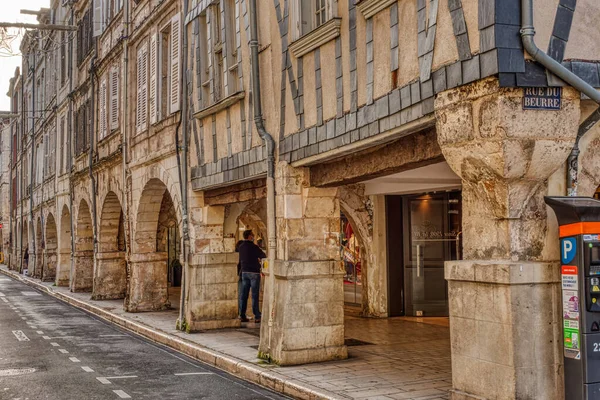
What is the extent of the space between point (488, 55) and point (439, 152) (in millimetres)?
1497

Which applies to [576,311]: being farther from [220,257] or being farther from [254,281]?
[254,281]

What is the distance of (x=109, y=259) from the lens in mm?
21781

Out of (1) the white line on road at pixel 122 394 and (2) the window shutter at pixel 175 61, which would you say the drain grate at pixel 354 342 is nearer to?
(1) the white line on road at pixel 122 394

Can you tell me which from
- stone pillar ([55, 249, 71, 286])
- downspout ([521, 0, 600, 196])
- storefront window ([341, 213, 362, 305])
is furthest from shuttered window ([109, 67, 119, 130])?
downspout ([521, 0, 600, 196])

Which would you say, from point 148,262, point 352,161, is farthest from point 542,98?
point 148,262

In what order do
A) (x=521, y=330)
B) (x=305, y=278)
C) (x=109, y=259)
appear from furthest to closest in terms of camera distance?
(x=109, y=259) < (x=305, y=278) < (x=521, y=330)

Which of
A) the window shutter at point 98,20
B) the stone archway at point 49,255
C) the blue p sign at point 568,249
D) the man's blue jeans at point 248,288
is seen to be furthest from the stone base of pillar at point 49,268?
the blue p sign at point 568,249

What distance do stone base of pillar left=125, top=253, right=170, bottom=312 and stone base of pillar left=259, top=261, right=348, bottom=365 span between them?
314 inches

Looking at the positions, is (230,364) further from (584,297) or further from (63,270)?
(63,270)

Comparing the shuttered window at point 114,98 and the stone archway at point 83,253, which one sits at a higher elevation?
the shuttered window at point 114,98

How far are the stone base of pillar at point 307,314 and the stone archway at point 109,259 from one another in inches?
488

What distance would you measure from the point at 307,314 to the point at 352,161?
7.09ft

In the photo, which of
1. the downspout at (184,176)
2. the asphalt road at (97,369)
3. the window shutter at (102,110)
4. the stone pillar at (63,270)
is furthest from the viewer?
the stone pillar at (63,270)

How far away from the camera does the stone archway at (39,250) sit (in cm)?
3547
